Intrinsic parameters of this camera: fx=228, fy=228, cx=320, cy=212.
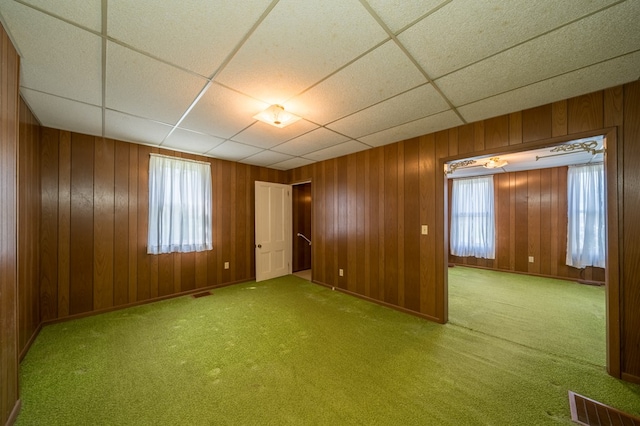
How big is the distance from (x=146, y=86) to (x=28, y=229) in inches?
84.1

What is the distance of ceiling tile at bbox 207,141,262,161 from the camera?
3.67m

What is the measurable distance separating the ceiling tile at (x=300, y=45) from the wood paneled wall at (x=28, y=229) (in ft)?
7.57

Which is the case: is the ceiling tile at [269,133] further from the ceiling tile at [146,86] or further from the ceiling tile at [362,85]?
the ceiling tile at [146,86]

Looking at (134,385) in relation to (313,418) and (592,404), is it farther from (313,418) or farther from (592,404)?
(592,404)

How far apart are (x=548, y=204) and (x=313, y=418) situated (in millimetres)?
6605

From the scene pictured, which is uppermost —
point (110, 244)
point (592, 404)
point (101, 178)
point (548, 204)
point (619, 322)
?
point (101, 178)

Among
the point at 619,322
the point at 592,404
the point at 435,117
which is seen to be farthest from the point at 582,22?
the point at 592,404

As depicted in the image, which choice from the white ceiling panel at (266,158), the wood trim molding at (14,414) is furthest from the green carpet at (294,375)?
the white ceiling panel at (266,158)

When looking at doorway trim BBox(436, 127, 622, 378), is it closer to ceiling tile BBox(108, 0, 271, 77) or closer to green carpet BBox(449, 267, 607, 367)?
green carpet BBox(449, 267, 607, 367)

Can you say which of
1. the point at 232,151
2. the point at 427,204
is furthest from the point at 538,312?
the point at 232,151

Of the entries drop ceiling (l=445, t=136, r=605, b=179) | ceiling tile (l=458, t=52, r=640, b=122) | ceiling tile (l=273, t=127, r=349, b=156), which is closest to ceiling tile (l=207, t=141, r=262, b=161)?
ceiling tile (l=273, t=127, r=349, b=156)

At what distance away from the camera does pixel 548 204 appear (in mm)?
5211

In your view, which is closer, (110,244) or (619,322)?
(619,322)

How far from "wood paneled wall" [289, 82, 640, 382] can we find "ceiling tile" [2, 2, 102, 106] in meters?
3.36
